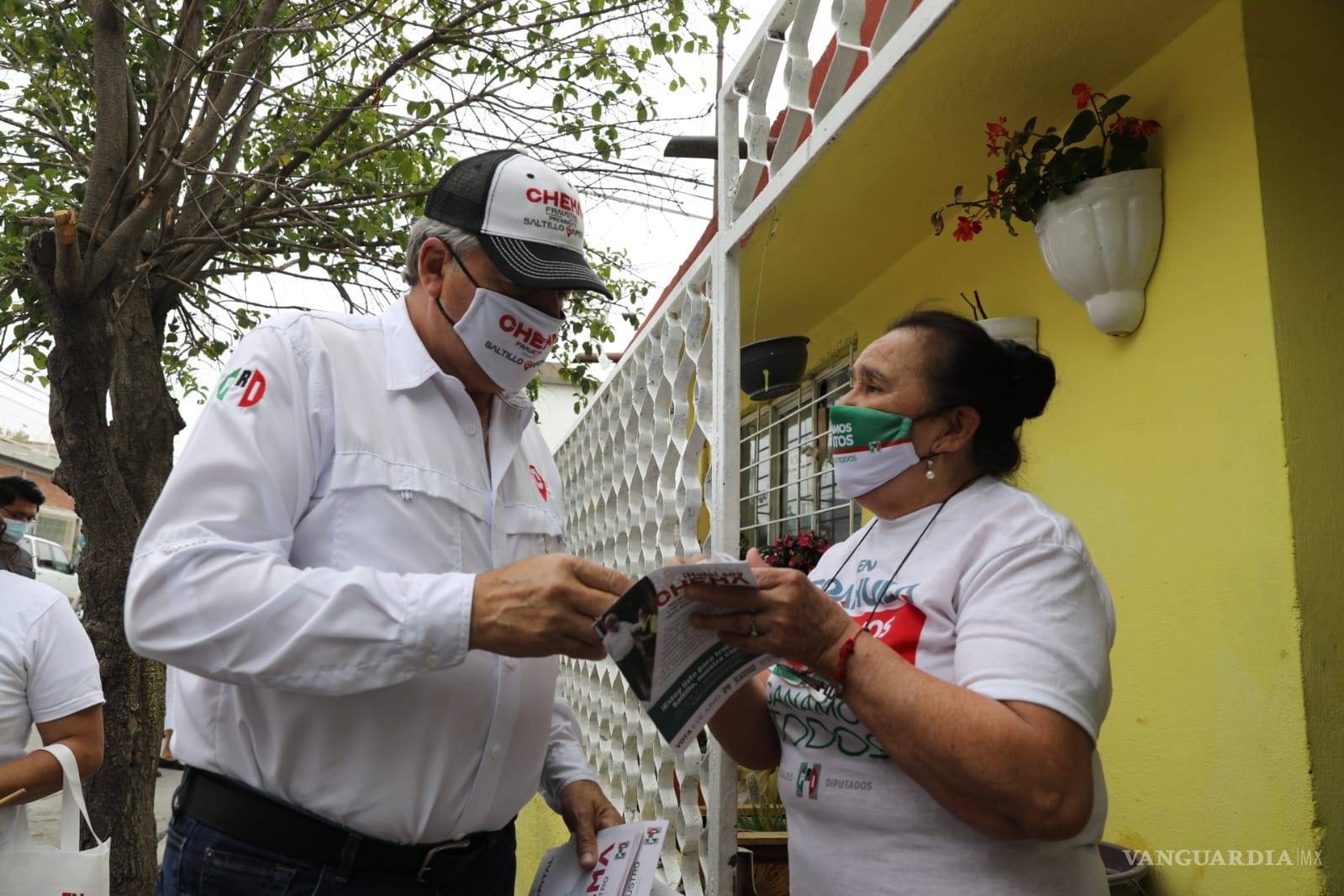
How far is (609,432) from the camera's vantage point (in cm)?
468

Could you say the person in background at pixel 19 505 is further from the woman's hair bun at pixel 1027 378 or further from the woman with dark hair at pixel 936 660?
the woman's hair bun at pixel 1027 378

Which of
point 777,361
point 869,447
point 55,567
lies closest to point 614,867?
point 869,447

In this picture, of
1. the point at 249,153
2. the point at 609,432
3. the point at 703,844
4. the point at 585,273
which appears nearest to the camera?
the point at 585,273

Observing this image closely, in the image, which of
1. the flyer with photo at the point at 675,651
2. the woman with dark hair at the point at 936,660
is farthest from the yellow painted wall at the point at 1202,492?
the flyer with photo at the point at 675,651

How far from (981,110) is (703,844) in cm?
261

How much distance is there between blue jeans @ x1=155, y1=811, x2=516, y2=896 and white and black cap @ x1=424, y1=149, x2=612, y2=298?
40.0 inches

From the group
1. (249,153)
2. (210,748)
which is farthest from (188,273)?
(210,748)

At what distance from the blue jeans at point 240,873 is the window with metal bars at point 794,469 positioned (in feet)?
11.3

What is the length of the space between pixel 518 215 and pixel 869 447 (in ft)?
2.63

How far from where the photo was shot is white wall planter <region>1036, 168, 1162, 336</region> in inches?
115

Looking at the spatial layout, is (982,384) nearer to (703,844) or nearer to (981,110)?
(981,110)

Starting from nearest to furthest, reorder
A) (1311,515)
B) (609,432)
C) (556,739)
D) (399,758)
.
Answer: (399,758) → (556,739) → (1311,515) → (609,432)

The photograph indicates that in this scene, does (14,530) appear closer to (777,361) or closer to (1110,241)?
(777,361)

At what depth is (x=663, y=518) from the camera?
340cm
